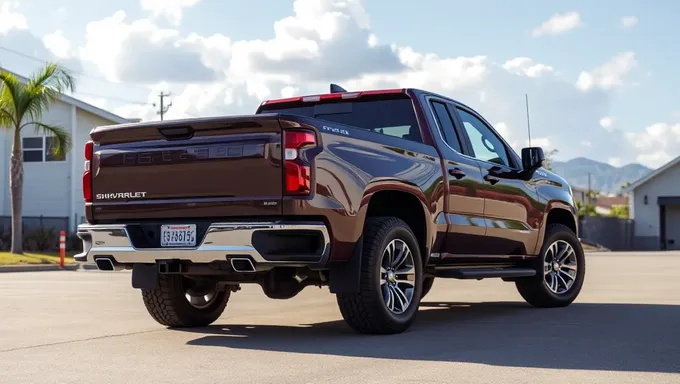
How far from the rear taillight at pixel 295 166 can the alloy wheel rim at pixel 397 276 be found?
1060mm

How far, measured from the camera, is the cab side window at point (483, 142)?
1025 centimetres

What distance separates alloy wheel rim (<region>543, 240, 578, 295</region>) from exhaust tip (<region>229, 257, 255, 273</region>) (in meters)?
4.57

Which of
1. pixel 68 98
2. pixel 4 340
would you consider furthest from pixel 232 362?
pixel 68 98

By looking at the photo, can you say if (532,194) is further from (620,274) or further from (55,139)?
(55,139)

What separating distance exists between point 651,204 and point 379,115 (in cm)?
5493

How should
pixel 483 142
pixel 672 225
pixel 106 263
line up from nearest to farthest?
pixel 106 263, pixel 483 142, pixel 672 225

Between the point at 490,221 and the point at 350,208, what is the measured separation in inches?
102

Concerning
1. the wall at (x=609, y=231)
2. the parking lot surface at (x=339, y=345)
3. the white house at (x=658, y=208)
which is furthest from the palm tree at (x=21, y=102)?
the white house at (x=658, y=208)

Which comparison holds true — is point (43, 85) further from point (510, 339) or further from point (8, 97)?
point (510, 339)

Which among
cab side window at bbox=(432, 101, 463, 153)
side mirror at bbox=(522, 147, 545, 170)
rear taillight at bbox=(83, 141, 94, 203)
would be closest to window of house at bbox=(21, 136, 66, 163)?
side mirror at bbox=(522, 147, 545, 170)

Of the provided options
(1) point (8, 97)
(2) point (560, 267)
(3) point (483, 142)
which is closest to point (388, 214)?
(3) point (483, 142)

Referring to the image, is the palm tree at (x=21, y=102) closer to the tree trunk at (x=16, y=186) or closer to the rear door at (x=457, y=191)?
the tree trunk at (x=16, y=186)

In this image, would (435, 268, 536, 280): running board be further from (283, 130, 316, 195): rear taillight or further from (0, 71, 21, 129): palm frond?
(0, 71, 21, 129): palm frond

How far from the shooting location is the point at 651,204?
61594mm
